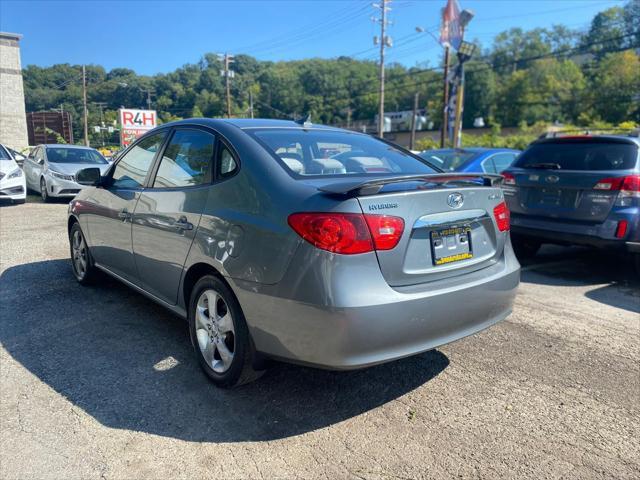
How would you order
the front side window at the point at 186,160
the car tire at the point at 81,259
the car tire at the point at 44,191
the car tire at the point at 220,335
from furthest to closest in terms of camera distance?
→ the car tire at the point at 44,191 < the car tire at the point at 81,259 < the front side window at the point at 186,160 < the car tire at the point at 220,335

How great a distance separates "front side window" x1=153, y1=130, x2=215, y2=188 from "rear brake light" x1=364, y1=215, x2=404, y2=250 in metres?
1.19

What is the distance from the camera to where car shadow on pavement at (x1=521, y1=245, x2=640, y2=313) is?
5094mm

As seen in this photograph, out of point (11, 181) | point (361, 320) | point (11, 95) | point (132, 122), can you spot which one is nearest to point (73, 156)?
point (11, 181)

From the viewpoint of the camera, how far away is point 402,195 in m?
2.48

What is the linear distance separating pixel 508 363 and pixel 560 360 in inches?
15.9

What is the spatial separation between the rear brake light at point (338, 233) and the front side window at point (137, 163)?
1.92m

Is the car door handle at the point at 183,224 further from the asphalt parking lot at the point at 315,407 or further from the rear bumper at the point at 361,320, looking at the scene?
the asphalt parking lot at the point at 315,407

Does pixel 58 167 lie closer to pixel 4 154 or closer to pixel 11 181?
pixel 4 154

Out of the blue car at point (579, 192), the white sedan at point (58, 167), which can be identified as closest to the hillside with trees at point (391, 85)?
the white sedan at point (58, 167)

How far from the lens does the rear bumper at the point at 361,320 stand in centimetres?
232

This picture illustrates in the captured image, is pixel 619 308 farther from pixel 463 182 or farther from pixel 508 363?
pixel 463 182

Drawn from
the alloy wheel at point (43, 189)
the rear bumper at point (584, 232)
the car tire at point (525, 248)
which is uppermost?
the rear bumper at point (584, 232)

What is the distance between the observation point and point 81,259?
16.2 ft

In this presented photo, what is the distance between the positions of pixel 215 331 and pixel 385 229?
127 centimetres
